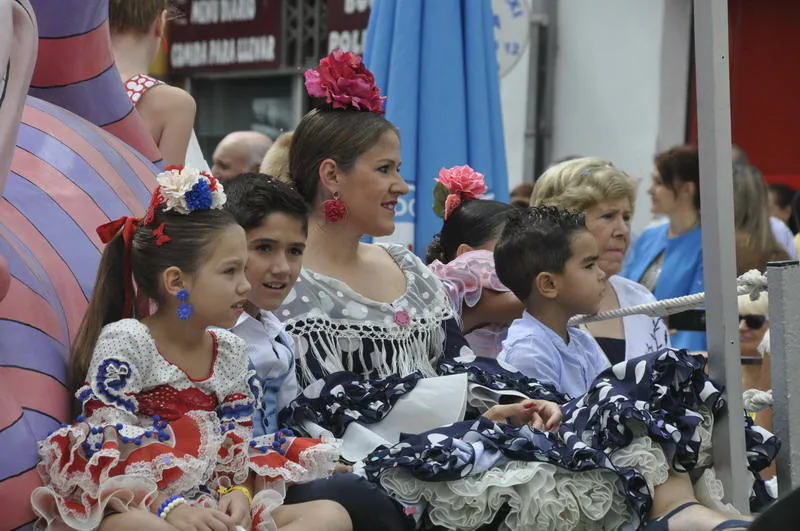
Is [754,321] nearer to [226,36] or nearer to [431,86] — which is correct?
[431,86]

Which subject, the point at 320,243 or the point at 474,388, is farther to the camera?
the point at 320,243

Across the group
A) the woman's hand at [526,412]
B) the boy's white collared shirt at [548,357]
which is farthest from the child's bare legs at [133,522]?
the boy's white collared shirt at [548,357]

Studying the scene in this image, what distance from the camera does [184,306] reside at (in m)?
2.64

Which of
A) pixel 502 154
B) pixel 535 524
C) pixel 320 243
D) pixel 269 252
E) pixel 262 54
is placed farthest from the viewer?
pixel 262 54

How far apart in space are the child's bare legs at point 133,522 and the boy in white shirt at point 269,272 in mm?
571

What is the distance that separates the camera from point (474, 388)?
3203mm

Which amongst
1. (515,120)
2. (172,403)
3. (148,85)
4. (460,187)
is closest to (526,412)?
(172,403)

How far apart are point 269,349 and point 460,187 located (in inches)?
52.2

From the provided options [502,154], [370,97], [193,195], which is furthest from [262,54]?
[193,195]

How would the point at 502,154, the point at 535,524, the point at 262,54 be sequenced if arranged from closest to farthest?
1. the point at 535,524
2. the point at 502,154
3. the point at 262,54

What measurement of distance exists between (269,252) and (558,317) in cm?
90

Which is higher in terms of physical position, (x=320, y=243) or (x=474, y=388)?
(x=320, y=243)

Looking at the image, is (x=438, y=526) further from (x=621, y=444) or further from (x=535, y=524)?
(x=621, y=444)

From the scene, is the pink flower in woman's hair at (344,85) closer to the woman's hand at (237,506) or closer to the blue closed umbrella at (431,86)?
the woman's hand at (237,506)
